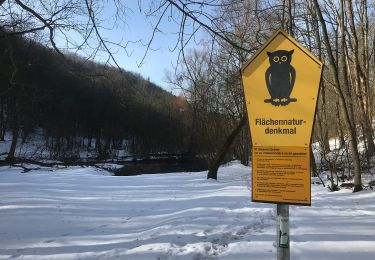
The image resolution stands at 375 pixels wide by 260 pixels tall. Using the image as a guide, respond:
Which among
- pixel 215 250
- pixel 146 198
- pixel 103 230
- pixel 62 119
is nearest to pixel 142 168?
pixel 146 198

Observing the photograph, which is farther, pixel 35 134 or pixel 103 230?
pixel 35 134

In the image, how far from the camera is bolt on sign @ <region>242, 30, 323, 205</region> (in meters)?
2.65

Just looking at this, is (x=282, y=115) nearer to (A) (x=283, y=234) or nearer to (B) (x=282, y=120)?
(B) (x=282, y=120)

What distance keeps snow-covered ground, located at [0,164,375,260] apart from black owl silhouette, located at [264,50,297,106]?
112 inches

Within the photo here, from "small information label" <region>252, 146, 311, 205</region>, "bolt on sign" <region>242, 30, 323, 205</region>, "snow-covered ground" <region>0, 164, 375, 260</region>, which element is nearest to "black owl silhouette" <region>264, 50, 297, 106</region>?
"bolt on sign" <region>242, 30, 323, 205</region>

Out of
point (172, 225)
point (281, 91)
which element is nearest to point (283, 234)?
point (281, 91)

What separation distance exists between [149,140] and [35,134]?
2219 centimetres

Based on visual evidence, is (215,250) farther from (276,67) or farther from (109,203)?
(109,203)

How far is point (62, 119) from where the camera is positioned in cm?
6562

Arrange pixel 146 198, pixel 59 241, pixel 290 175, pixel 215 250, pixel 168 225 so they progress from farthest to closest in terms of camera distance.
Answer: pixel 146 198 → pixel 168 225 → pixel 59 241 → pixel 215 250 → pixel 290 175

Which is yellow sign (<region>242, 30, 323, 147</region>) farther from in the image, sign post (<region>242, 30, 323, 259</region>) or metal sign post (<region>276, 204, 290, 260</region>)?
metal sign post (<region>276, 204, 290, 260</region>)

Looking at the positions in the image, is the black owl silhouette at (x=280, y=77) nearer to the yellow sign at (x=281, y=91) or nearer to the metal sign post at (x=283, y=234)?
the yellow sign at (x=281, y=91)

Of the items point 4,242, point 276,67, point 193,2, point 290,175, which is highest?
point 193,2

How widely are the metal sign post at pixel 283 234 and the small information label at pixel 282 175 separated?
0.27 feet
